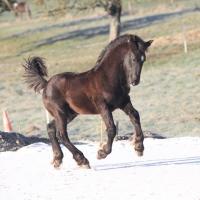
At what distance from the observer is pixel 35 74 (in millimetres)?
13672

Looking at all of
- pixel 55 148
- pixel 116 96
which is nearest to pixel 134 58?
pixel 116 96

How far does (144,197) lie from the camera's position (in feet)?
34.1

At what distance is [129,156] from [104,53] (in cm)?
253

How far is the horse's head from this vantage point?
12.1 m

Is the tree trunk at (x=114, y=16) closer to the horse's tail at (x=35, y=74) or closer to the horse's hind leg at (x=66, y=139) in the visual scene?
the horse's tail at (x=35, y=74)

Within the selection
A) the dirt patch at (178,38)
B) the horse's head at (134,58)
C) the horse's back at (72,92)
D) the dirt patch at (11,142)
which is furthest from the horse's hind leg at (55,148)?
the dirt patch at (178,38)

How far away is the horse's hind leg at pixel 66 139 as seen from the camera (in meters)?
12.8

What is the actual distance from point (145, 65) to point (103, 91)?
1075 inches

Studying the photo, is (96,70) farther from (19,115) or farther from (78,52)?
(78,52)

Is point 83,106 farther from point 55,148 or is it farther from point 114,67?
point 55,148

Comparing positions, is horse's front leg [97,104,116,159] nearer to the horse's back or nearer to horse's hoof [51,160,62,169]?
the horse's back

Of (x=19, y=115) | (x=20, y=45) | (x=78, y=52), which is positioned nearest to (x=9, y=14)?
(x=20, y=45)

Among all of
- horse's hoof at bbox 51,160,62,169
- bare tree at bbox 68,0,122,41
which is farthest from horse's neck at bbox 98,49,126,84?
bare tree at bbox 68,0,122,41

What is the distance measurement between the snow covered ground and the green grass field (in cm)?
556
